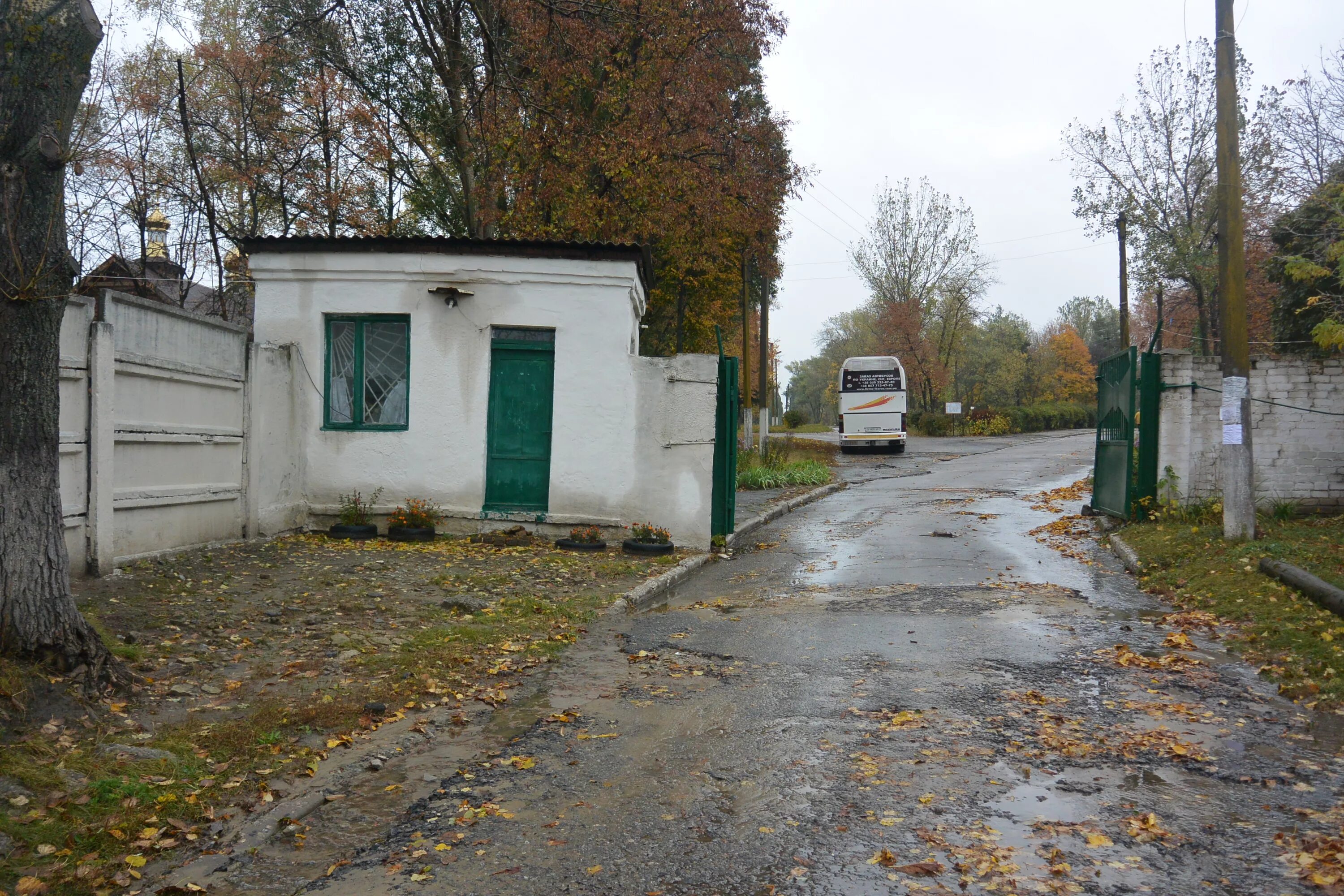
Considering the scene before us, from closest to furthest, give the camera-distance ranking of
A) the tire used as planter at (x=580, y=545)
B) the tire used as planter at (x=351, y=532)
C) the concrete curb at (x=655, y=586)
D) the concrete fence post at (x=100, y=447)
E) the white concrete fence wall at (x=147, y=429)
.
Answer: the white concrete fence wall at (x=147, y=429), the concrete fence post at (x=100, y=447), the concrete curb at (x=655, y=586), the tire used as planter at (x=580, y=545), the tire used as planter at (x=351, y=532)

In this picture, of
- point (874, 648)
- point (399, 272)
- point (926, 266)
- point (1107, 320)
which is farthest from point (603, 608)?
point (1107, 320)

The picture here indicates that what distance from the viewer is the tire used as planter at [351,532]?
12.4 m

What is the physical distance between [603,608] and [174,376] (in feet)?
15.8

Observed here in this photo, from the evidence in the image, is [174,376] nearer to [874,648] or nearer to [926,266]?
[874,648]

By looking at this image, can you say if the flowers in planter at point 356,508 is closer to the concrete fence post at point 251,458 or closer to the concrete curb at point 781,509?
the concrete fence post at point 251,458

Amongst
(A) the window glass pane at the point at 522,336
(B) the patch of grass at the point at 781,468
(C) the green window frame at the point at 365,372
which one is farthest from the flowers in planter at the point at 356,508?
(B) the patch of grass at the point at 781,468

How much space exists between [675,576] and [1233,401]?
6538 mm

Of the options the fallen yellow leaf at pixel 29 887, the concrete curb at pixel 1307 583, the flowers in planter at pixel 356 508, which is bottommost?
the fallen yellow leaf at pixel 29 887

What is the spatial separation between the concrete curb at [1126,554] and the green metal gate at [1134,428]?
839 millimetres

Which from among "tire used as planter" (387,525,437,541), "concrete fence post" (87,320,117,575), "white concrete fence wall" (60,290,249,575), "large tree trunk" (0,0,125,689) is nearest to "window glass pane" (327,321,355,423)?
"white concrete fence wall" (60,290,249,575)

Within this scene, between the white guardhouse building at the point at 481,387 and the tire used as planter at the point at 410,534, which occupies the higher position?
the white guardhouse building at the point at 481,387

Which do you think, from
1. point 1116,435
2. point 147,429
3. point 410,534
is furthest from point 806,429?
point 147,429

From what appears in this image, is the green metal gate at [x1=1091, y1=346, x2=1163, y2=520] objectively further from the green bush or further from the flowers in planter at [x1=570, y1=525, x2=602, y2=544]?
the green bush

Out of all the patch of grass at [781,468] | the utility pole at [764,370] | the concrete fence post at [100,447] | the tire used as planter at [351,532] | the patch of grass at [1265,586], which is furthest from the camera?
the utility pole at [764,370]
